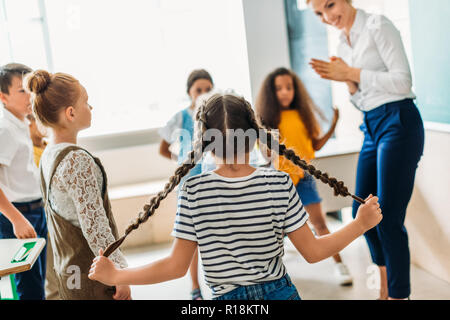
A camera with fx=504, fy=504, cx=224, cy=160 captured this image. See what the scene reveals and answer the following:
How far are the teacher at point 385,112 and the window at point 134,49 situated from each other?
182 cm

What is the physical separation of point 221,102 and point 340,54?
3.97ft

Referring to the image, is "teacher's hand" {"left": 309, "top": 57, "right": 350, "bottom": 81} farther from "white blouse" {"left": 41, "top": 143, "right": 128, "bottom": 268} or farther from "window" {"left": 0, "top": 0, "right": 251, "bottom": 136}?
"window" {"left": 0, "top": 0, "right": 251, "bottom": 136}

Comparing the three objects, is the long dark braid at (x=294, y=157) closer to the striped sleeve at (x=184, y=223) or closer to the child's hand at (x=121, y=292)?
the striped sleeve at (x=184, y=223)

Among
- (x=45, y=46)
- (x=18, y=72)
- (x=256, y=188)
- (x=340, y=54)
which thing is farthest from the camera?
(x=45, y=46)

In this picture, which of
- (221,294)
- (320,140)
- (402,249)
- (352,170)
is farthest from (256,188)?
(352,170)

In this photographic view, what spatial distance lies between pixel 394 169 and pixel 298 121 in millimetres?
707

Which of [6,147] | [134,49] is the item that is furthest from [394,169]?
[134,49]

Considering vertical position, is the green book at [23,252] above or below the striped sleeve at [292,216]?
below

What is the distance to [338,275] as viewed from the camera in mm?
2621

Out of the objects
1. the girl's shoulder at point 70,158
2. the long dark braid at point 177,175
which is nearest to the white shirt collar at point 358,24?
the long dark braid at point 177,175

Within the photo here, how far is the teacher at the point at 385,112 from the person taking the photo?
1942 mm

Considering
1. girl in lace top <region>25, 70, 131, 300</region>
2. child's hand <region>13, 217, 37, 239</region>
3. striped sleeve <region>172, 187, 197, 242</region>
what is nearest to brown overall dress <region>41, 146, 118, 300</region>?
girl in lace top <region>25, 70, 131, 300</region>

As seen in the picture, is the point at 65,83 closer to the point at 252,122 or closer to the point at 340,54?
the point at 252,122

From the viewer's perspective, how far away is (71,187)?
1362mm
